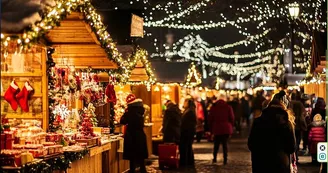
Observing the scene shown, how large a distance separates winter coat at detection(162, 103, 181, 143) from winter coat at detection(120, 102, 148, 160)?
11.1 feet

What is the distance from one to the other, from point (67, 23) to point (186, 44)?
45.4 m

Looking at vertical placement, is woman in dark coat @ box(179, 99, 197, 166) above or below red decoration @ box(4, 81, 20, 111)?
below

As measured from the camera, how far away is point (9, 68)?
40.5ft

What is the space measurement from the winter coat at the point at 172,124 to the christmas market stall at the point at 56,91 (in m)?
4.94

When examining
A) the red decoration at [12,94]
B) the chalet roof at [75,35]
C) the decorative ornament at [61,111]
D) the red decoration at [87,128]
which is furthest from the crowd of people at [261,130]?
the red decoration at [12,94]

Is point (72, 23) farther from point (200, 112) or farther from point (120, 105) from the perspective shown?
point (200, 112)

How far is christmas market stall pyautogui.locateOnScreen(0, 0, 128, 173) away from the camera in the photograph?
10633 mm

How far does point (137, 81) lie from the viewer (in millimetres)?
23266

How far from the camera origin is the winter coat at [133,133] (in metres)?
18.7

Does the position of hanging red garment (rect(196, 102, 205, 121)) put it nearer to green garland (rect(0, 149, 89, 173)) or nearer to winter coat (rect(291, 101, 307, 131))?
winter coat (rect(291, 101, 307, 131))

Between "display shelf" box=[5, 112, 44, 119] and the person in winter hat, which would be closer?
"display shelf" box=[5, 112, 44, 119]

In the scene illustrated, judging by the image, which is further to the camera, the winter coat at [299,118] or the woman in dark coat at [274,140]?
the winter coat at [299,118]

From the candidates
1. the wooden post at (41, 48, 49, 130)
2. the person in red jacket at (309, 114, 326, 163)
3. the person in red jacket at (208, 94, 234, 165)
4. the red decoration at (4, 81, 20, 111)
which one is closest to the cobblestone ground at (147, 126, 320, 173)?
the person in red jacket at (208, 94, 234, 165)

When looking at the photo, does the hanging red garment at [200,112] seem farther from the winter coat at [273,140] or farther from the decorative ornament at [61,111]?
the winter coat at [273,140]
